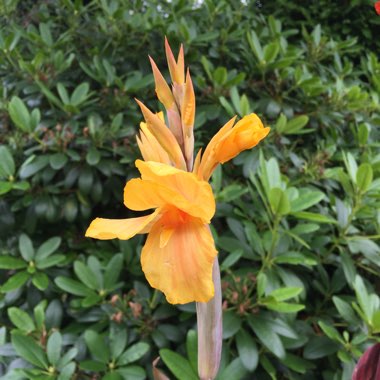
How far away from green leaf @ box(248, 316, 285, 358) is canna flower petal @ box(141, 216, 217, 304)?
0.58 metres

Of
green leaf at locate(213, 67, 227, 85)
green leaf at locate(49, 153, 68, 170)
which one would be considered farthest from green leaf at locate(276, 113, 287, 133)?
green leaf at locate(49, 153, 68, 170)

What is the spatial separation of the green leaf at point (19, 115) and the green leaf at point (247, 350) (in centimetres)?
80

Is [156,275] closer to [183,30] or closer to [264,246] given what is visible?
[264,246]

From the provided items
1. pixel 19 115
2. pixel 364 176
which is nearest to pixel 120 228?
pixel 364 176

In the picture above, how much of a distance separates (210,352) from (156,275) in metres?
0.11

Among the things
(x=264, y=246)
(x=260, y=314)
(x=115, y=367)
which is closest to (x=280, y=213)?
(x=264, y=246)

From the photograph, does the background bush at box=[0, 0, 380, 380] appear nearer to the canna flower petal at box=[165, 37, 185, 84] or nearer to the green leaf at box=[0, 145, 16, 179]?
the green leaf at box=[0, 145, 16, 179]

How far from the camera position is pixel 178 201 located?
0.37 metres

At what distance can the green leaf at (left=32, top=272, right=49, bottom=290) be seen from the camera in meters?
1.00

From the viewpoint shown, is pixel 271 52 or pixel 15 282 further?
pixel 271 52

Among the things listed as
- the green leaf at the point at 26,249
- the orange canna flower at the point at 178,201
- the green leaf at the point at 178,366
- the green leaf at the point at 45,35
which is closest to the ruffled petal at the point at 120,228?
the orange canna flower at the point at 178,201

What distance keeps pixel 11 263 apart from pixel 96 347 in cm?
31

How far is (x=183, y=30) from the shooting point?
1371 millimetres

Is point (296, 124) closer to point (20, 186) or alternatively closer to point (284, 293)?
point (284, 293)
